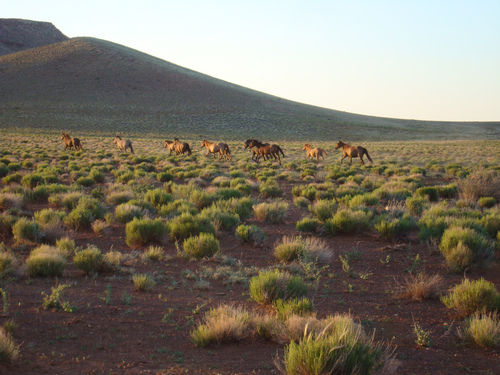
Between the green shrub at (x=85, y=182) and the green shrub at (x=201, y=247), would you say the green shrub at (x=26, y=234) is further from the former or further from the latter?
the green shrub at (x=85, y=182)

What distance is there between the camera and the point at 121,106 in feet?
257

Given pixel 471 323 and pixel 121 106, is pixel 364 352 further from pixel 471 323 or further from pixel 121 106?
pixel 121 106

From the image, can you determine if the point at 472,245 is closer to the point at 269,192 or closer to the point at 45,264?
the point at 45,264

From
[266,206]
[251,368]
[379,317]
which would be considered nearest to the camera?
[251,368]

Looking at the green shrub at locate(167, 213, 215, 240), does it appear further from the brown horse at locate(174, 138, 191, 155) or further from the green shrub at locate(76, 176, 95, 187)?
the brown horse at locate(174, 138, 191, 155)

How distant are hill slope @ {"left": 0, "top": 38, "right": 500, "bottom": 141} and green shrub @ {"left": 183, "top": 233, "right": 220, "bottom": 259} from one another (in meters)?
57.1

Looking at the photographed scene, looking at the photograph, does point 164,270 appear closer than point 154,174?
Yes

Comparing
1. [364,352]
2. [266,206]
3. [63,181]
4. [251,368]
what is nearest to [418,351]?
[364,352]

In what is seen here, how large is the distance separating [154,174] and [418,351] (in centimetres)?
1856

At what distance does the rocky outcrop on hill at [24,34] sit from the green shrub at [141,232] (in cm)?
13232

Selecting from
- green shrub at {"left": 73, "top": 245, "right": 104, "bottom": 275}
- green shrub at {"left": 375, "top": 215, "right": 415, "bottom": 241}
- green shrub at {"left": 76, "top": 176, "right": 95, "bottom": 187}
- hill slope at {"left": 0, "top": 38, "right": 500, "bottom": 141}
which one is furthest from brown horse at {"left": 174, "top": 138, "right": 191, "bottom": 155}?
hill slope at {"left": 0, "top": 38, "right": 500, "bottom": 141}

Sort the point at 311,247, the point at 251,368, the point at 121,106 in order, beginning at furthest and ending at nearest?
the point at 121,106
the point at 311,247
the point at 251,368

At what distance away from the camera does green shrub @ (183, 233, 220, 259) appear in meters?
8.37

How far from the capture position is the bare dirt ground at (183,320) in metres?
4.43
